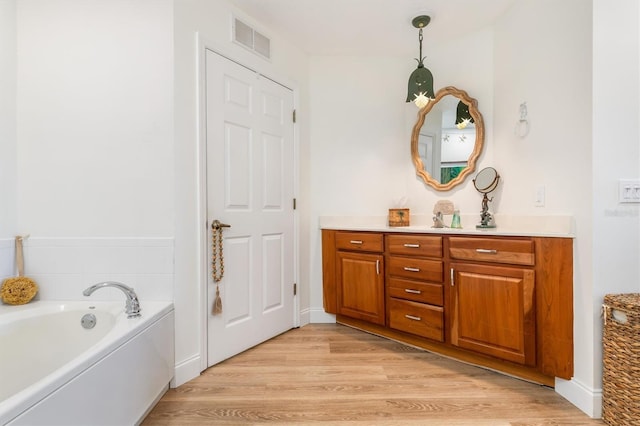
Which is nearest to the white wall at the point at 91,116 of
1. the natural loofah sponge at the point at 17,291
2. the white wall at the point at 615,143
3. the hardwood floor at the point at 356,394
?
the natural loofah sponge at the point at 17,291

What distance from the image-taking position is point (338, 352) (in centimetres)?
236

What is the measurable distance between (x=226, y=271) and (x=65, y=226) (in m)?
0.96

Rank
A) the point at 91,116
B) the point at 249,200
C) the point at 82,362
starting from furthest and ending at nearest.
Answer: the point at 249,200 → the point at 91,116 → the point at 82,362

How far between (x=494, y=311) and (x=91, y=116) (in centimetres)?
262

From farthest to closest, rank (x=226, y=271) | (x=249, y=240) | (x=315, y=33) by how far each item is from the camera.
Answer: (x=315, y=33), (x=249, y=240), (x=226, y=271)

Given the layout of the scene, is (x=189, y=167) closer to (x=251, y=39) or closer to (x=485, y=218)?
(x=251, y=39)

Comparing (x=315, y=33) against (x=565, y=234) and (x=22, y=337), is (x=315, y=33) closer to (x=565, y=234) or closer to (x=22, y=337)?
(x=565, y=234)

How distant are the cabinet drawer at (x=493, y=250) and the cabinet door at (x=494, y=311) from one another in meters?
0.05

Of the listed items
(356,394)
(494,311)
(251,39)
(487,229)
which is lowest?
(356,394)

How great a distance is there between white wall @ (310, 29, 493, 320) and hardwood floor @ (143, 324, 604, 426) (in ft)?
2.93

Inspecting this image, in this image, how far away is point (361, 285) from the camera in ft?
8.71

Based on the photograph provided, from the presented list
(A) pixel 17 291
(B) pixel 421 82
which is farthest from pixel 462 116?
(A) pixel 17 291

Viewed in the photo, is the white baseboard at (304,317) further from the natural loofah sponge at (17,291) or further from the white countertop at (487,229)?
the natural loofah sponge at (17,291)

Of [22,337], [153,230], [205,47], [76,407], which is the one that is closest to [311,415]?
[76,407]
